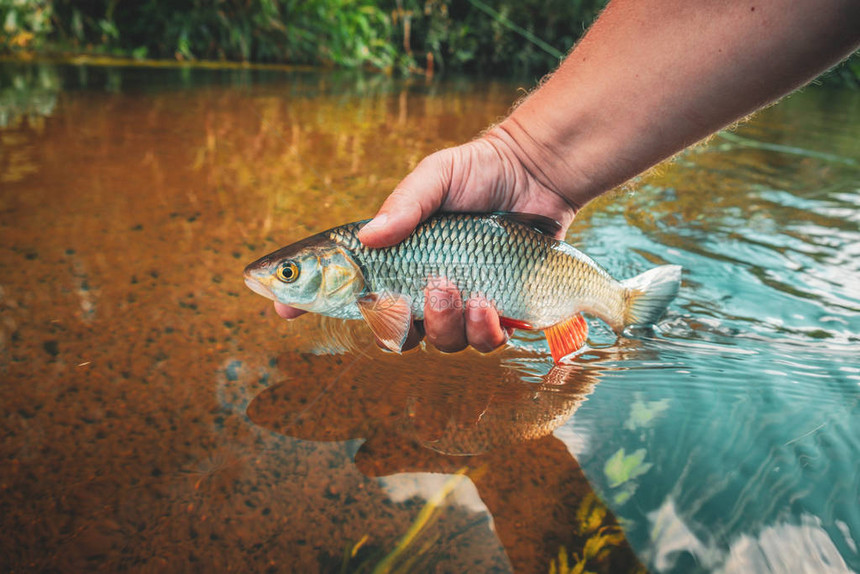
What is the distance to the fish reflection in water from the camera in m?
1.61

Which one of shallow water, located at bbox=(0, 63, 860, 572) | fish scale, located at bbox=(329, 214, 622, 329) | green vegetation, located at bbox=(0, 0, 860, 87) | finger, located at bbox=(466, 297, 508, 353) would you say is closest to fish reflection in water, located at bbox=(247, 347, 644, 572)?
shallow water, located at bbox=(0, 63, 860, 572)

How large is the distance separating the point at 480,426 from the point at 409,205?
90cm

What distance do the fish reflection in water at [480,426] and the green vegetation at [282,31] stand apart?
677 centimetres

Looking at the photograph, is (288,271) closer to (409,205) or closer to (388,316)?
(388,316)

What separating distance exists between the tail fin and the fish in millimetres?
346

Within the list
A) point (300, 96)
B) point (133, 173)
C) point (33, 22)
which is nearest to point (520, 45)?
point (300, 96)

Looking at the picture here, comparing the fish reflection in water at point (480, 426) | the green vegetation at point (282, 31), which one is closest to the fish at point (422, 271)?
the fish reflection in water at point (480, 426)

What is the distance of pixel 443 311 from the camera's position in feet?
7.33

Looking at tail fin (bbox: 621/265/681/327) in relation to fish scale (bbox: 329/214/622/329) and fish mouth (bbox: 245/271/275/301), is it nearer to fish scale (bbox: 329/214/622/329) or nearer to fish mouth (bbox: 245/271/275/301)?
fish scale (bbox: 329/214/622/329)

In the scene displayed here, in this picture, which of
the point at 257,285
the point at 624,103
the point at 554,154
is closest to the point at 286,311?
the point at 257,285

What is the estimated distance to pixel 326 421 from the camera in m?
1.99

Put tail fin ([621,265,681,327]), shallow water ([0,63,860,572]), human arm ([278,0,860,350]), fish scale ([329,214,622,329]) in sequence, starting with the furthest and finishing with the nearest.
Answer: tail fin ([621,265,681,327])
fish scale ([329,214,622,329])
human arm ([278,0,860,350])
shallow water ([0,63,860,572])

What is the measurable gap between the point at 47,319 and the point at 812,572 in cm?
298

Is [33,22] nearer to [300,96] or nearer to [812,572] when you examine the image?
[300,96]
